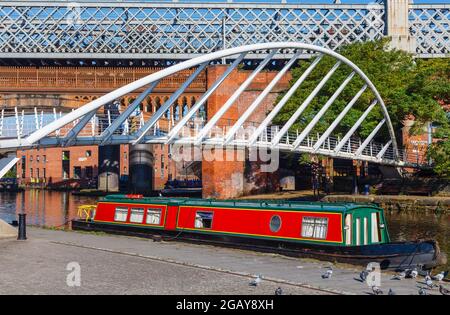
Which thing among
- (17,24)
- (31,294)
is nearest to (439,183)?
(31,294)

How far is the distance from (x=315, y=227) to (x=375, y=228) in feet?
5.87

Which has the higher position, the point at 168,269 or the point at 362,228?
the point at 362,228

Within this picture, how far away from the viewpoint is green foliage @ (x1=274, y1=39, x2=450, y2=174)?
136 feet

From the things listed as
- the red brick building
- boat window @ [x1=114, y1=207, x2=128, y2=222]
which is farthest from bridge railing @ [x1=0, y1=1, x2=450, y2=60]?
boat window @ [x1=114, y1=207, x2=128, y2=222]

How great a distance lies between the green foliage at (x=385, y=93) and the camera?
136ft

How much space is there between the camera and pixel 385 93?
144ft

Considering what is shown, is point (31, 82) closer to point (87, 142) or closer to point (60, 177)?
point (60, 177)

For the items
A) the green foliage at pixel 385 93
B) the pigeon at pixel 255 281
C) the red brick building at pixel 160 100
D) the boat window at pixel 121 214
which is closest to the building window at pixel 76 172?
the red brick building at pixel 160 100

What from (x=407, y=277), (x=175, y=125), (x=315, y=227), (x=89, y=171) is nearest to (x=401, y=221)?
(x=175, y=125)

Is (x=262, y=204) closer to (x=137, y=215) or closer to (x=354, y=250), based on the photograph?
(x=354, y=250)

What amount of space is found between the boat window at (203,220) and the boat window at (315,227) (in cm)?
386

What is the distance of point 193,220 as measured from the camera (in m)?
22.1

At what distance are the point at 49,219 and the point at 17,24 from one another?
138 feet

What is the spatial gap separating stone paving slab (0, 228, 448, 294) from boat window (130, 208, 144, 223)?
2.85 metres
